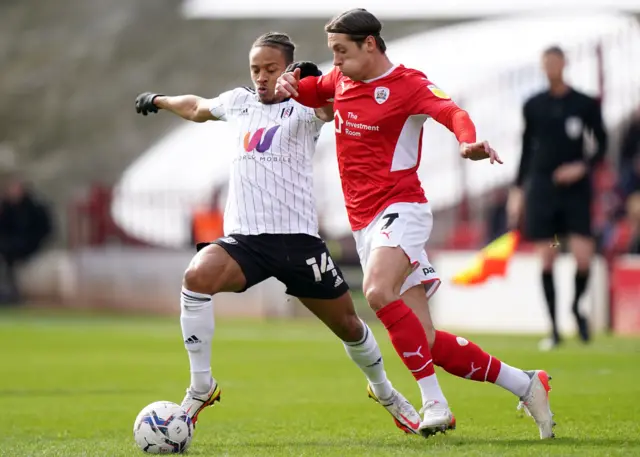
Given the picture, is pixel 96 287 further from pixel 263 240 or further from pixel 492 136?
pixel 263 240

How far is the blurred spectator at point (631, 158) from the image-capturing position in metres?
18.0

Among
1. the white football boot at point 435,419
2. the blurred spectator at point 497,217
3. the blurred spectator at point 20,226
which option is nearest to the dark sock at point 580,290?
the blurred spectator at point 497,217

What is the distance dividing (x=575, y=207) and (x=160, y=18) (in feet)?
79.0

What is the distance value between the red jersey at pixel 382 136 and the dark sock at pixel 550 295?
6276 millimetres

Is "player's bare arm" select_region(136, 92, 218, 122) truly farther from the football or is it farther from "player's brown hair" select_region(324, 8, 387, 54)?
the football

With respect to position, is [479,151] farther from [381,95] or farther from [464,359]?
[464,359]

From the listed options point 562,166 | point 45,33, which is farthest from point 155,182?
point 562,166

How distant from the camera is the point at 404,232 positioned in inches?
276

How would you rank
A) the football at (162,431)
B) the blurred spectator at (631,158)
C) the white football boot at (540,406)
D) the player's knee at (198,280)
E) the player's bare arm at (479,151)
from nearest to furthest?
1. the player's bare arm at (479,151)
2. the football at (162,431)
3. the white football boot at (540,406)
4. the player's knee at (198,280)
5. the blurred spectator at (631,158)

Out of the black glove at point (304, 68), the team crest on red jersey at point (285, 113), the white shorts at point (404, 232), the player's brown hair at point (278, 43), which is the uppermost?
the player's brown hair at point (278, 43)

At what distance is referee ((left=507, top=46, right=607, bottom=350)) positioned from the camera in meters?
13.2

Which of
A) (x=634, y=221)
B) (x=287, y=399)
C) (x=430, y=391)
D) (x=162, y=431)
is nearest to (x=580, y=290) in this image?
(x=634, y=221)

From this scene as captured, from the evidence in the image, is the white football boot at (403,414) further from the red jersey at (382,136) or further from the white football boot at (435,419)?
the red jersey at (382,136)

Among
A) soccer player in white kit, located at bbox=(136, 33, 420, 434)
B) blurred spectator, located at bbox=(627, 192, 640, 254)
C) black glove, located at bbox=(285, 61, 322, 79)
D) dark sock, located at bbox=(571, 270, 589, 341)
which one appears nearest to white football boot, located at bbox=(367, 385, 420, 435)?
soccer player in white kit, located at bbox=(136, 33, 420, 434)
